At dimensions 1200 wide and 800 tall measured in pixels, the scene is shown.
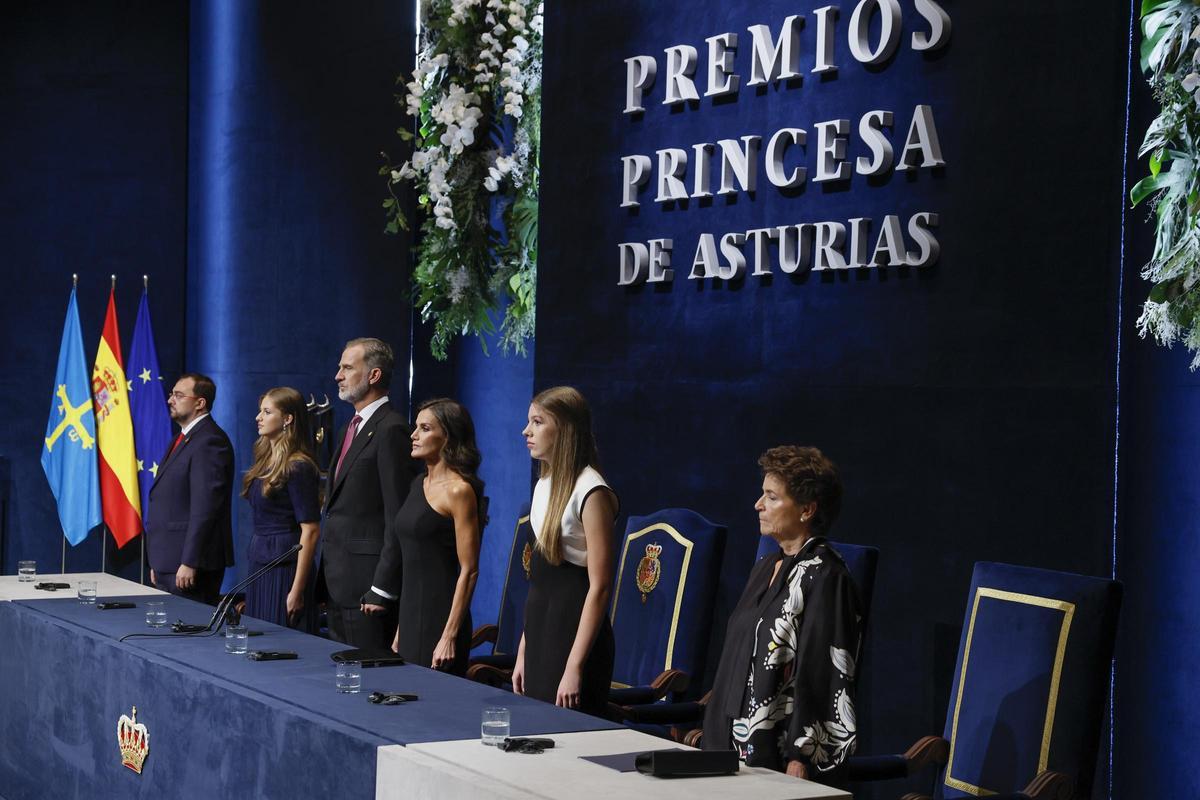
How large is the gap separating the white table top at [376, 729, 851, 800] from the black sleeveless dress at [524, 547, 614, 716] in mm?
1130

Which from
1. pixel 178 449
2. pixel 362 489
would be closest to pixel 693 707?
pixel 362 489

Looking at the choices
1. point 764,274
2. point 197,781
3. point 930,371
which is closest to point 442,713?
point 197,781

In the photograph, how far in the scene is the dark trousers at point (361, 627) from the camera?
14.6ft

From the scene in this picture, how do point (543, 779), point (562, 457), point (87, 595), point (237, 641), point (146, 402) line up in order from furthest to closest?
point (146, 402) → point (87, 595) → point (562, 457) → point (237, 641) → point (543, 779)

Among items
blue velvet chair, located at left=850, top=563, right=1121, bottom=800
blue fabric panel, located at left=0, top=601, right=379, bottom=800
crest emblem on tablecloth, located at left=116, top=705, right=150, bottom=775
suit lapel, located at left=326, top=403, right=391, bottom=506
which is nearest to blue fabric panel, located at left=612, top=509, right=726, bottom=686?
suit lapel, located at left=326, top=403, right=391, bottom=506

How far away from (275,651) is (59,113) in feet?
18.7

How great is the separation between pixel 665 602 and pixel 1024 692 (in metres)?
1.38

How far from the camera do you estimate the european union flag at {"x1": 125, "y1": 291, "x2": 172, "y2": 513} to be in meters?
7.72

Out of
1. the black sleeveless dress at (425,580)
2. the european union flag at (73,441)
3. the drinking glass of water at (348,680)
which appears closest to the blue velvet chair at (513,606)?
the black sleeveless dress at (425,580)

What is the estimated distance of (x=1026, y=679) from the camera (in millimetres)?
3135

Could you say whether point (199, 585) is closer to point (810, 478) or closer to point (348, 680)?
point (348, 680)

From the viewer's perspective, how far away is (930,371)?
13.0 ft

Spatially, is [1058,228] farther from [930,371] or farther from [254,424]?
[254,424]

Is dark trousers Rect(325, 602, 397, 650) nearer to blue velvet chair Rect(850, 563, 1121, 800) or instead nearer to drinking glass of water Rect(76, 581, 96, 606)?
drinking glass of water Rect(76, 581, 96, 606)
